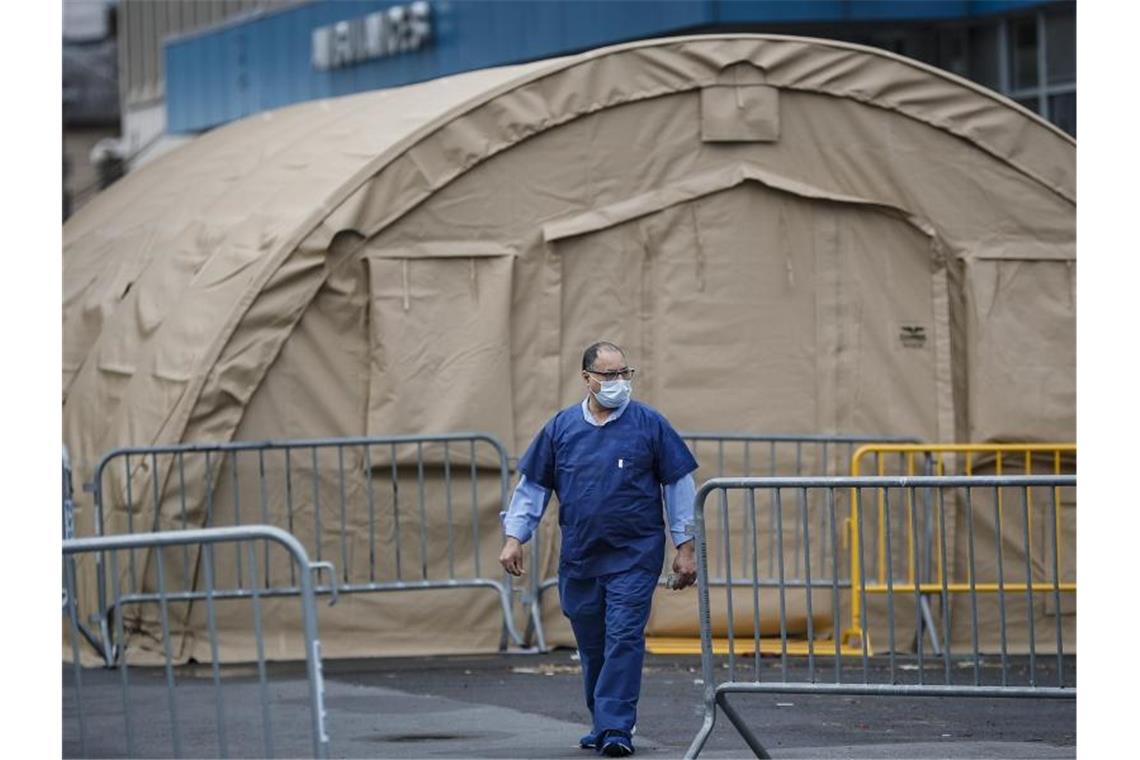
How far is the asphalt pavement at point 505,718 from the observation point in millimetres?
9914

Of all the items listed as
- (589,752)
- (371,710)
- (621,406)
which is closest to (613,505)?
(621,406)

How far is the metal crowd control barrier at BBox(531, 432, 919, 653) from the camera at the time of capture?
14273mm

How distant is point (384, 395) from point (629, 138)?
2.20 meters

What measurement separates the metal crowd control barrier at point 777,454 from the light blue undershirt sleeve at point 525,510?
13.5 feet

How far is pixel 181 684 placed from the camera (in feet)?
41.4

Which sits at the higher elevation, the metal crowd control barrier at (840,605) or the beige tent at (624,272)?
the beige tent at (624,272)

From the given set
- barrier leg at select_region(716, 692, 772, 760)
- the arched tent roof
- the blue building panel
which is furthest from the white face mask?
the blue building panel

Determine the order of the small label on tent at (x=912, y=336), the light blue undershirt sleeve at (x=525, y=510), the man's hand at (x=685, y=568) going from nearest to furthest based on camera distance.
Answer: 1. the man's hand at (x=685, y=568)
2. the light blue undershirt sleeve at (x=525, y=510)
3. the small label on tent at (x=912, y=336)

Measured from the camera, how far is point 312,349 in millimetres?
13930

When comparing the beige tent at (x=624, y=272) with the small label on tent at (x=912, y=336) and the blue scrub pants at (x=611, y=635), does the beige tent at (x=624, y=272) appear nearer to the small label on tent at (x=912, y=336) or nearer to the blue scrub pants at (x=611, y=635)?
the small label on tent at (x=912, y=336)

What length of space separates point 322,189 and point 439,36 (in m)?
14.1

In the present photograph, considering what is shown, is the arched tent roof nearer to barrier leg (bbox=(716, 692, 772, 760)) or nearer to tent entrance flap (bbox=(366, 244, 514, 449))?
tent entrance flap (bbox=(366, 244, 514, 449))

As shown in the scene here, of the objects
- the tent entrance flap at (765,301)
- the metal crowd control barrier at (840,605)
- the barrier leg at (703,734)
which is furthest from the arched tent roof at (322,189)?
the barrier leg at (703,734)

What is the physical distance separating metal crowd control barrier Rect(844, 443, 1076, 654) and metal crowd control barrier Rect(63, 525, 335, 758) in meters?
3.56
